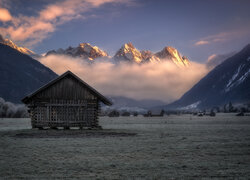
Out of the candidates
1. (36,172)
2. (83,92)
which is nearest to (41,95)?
(83,92)

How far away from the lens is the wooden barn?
131 ft

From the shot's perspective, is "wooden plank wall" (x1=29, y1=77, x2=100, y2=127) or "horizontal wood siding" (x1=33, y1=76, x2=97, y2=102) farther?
"horizontal wood siding" (x1=33, y1=76, x2=97, y2=102)

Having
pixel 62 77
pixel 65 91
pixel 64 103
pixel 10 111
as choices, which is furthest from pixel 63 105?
pixel 10 111

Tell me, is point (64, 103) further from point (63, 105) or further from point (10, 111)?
point (10, 111)

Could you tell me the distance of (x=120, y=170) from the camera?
11.9 meters

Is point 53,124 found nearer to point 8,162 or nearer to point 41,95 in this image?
point 41,95

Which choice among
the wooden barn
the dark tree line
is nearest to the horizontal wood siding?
the wooden barn

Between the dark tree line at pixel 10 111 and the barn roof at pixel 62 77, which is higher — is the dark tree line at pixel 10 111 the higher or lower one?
the lower one

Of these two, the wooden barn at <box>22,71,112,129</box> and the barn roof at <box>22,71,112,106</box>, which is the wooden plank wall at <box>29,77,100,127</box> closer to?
the wooden barn at <box>22,71,112,129</box>

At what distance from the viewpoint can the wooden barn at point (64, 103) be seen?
39938mm

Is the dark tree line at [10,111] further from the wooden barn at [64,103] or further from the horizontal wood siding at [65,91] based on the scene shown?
the horizontal wood siding at [65,91]

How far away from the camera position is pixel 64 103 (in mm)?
40094

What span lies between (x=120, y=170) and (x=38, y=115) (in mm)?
30148

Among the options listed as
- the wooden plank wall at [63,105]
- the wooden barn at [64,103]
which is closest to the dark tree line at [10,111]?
the wooden barn at [64,103]
